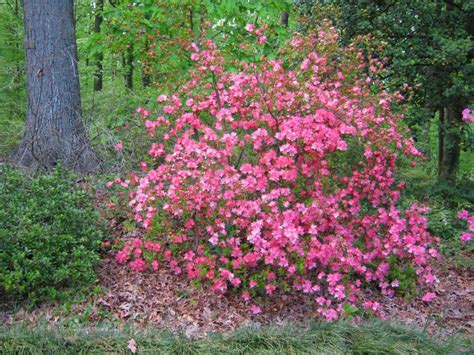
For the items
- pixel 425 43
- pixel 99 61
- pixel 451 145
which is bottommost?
pixel 451 145

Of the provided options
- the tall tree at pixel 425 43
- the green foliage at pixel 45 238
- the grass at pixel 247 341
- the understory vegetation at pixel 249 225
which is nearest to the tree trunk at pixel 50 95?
the understory vegetation at pixel 249 225

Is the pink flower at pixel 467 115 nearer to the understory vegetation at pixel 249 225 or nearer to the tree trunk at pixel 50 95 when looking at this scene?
the understory vegetation at pixel 249 225

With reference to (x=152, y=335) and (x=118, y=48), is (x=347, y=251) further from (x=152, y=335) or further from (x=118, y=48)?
Answer: (x=118, y=48)

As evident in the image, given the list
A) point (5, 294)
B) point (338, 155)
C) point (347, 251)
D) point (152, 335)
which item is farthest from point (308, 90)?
point (5, 294)

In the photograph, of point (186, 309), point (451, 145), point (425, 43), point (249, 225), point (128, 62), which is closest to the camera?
point (249, 225)

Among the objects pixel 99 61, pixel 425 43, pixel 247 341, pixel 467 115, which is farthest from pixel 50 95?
pixel 425 43

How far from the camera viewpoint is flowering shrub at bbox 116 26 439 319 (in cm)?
356

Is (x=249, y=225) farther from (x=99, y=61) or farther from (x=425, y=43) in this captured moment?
A: (x=99, y=61)

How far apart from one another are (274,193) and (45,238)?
6.02 feet

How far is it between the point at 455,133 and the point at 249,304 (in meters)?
4.52

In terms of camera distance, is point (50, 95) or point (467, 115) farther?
point (50, 95)

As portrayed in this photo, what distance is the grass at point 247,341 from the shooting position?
3.04 metres

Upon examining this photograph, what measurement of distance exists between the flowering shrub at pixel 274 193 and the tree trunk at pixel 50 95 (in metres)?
1.89

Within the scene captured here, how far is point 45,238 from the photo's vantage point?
3.75 meters
